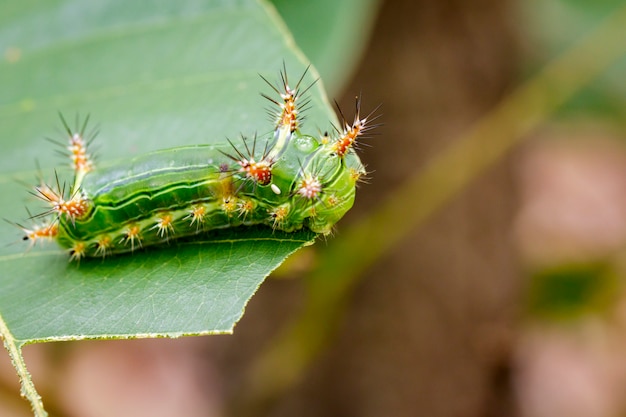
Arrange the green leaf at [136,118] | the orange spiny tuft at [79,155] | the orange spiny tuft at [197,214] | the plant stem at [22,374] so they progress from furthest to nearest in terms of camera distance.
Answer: the orange spiny tuft at [79,155]
the orange spiny tuft at [197,214]
the green leaf at [136,118]
the plant stem at [22,374]

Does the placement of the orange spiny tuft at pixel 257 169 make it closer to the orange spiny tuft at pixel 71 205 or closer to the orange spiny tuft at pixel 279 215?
the orange spiny tuft at pixel 279 215

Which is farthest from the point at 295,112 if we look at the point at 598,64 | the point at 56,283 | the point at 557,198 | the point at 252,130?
the point at 557,198

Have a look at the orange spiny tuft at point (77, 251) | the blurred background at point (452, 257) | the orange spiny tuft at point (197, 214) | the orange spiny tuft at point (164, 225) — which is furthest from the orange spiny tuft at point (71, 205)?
the blurred background at point (452, 257)

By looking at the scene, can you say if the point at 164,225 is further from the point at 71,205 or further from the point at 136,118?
the point at 136,118

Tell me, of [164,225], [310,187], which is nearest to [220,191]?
[164,225]

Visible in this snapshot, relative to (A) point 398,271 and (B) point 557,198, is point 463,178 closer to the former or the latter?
(A) point 398,271

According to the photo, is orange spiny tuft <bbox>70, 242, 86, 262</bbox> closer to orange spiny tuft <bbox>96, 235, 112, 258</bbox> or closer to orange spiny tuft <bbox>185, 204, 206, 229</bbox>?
orange spiny tuft <bbox>96, 235, 112, 258</bbox>
